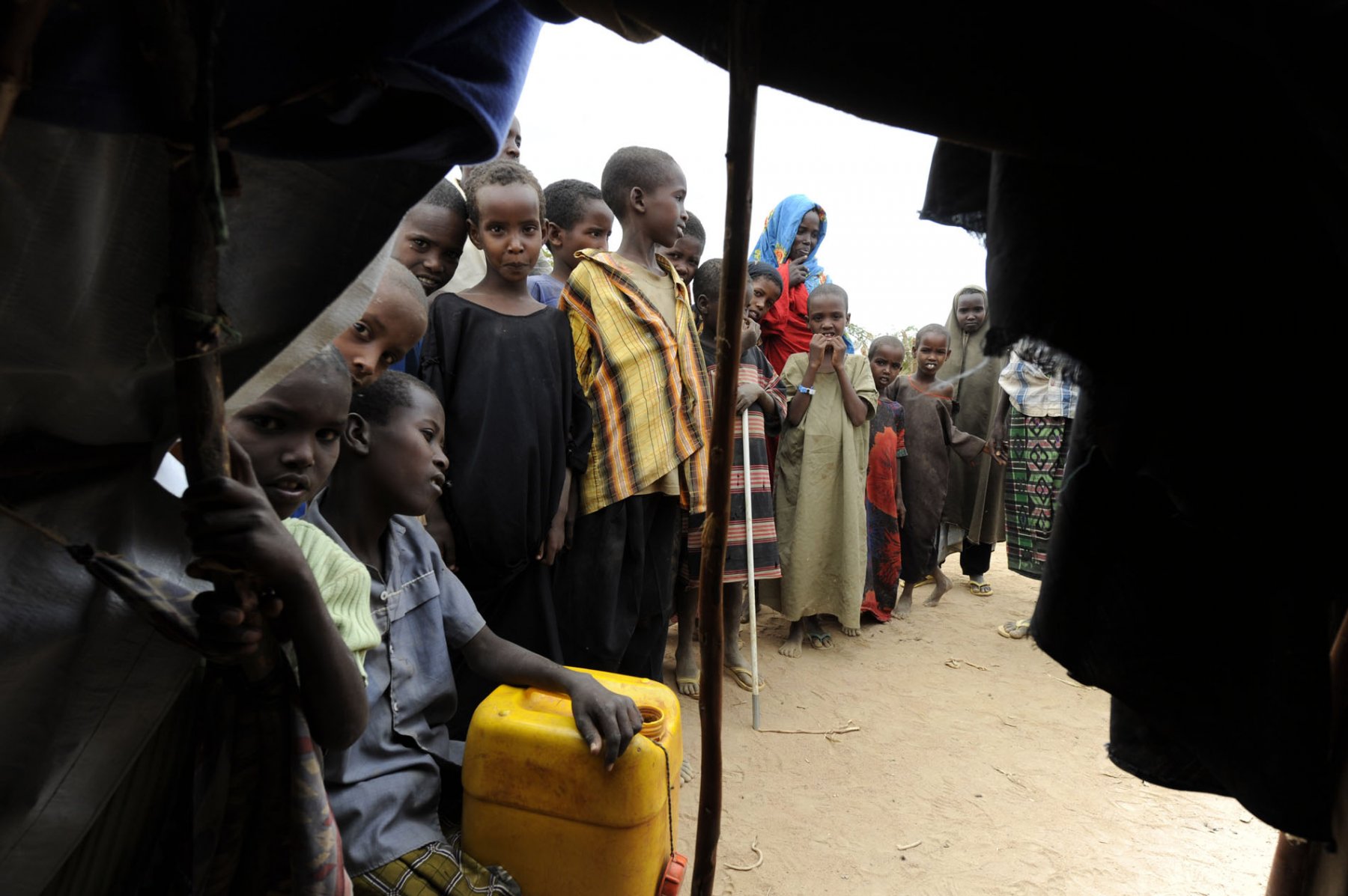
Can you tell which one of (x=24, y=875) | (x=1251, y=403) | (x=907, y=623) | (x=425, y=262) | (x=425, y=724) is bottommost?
(x=907, y=623)

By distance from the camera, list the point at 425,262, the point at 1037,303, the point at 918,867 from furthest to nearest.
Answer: the point at 425,262 < the point at 918,867 < the point at 1037,303

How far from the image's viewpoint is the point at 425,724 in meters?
1.67

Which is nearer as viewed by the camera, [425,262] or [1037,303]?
[1037,303]

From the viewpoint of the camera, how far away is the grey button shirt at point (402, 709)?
1446 millimetres

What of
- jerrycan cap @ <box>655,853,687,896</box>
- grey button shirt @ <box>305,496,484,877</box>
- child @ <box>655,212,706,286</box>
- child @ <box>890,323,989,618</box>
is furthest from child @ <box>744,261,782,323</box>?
jerrycan cap @ <box>655,853,687,896</box>

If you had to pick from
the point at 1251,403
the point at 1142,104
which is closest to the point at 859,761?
the point at 1251,403

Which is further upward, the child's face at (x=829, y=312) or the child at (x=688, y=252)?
the child at (x=688, y=252)

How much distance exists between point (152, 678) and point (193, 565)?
12.0 inches

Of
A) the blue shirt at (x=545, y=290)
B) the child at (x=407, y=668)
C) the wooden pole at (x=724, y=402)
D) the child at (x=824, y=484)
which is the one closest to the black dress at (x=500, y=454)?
→ the child at (x=407, y=668)

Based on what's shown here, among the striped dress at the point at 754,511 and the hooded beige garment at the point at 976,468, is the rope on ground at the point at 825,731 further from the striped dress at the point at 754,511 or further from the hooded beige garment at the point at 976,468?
the hooded beige garment at the point at 976,468

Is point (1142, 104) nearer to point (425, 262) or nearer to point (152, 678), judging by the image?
point (152, 678)

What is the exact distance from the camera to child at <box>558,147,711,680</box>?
2783mm

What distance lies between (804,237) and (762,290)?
1.25m

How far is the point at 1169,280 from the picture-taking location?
0.73 metres
